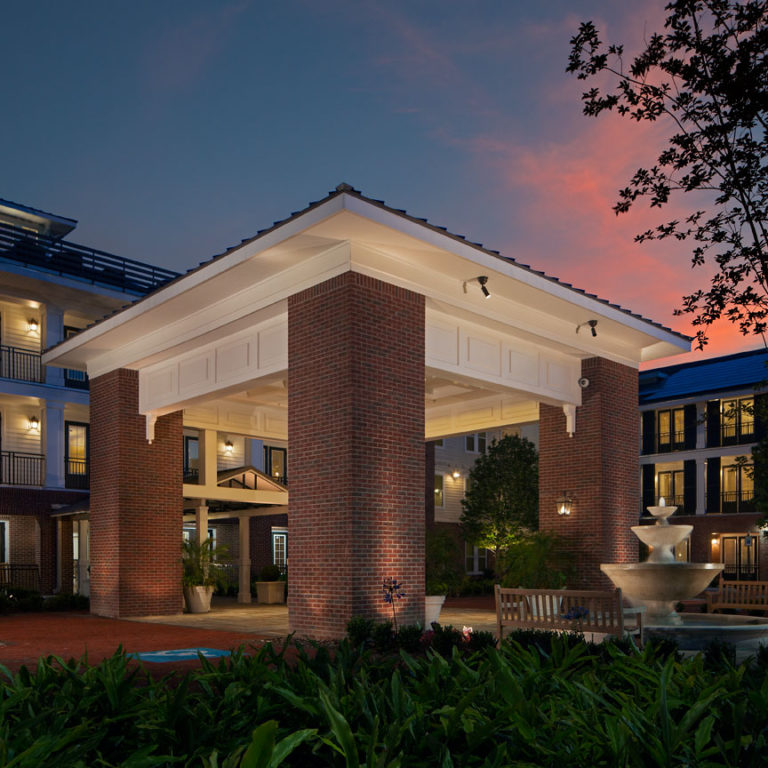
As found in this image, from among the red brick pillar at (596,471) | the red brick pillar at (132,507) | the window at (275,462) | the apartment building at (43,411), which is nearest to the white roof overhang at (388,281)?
the red brick pillar at (596,471)

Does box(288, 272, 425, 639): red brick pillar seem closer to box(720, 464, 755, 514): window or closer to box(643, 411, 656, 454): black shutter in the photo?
box(720, 464, 755, 514): window

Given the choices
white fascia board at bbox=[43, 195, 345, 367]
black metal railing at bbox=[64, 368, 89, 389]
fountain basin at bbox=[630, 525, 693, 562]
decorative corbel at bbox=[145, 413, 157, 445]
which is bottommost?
fountain basin at bbox=[630, 525, 693, 562]

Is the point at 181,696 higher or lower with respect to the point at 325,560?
higher

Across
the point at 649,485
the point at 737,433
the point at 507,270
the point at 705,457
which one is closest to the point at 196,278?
the point at 507,270

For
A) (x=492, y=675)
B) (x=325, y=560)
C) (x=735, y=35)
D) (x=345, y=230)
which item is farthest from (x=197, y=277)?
(x=492, y=675)

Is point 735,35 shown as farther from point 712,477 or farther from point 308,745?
point 712,477

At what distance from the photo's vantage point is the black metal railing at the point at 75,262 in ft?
90.1

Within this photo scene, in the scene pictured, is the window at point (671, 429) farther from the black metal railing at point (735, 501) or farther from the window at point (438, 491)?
the window at point (438, 491)

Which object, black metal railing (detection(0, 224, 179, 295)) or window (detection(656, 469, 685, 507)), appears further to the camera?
window (detection(656, 469, 685, 507))

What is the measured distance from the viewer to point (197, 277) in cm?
1331

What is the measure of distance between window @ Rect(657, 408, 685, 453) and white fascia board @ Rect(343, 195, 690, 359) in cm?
2342

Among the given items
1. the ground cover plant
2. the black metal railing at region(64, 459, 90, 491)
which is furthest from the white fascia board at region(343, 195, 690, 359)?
the black metal railing at region(64, 459, 90, 491)

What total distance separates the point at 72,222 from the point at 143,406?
19074 mm

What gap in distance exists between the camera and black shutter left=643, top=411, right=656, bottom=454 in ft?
134
